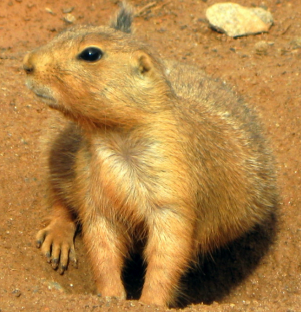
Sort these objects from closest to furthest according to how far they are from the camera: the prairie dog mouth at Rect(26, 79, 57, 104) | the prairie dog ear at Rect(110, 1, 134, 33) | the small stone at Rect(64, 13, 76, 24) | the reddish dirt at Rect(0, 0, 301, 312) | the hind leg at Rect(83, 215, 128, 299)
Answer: the prairie dog mouth at Rect(26, 79, 57, 104), the reddish dirt at Rect(0, 0, 301, 312), the hind leg at Rect(83, 215, 128, 299), the prairie dog ear at Rect(110, 1, 134, 33), the small stone at Rect(64, 13, 76, 24)

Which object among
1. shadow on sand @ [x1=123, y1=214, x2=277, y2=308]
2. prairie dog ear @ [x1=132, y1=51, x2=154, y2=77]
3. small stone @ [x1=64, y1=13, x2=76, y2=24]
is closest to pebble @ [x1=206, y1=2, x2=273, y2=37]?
small stone @ [x1=64, y1=13, x2=76, y2=24]

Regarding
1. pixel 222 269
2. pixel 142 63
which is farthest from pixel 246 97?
pixel 142 63

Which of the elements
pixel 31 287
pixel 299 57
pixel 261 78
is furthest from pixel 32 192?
pixel 299 57

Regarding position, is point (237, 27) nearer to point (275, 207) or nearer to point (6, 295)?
point (275, 207)

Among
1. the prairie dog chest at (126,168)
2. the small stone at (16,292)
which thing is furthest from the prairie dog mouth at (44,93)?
the small stone at (16,292)

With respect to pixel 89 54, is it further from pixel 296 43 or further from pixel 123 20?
pixel 296 43

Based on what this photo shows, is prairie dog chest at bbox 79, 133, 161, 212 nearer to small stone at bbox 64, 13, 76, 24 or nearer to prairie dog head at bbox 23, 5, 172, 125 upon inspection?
prairie dog head at bbox 23, 5, 172, 125
